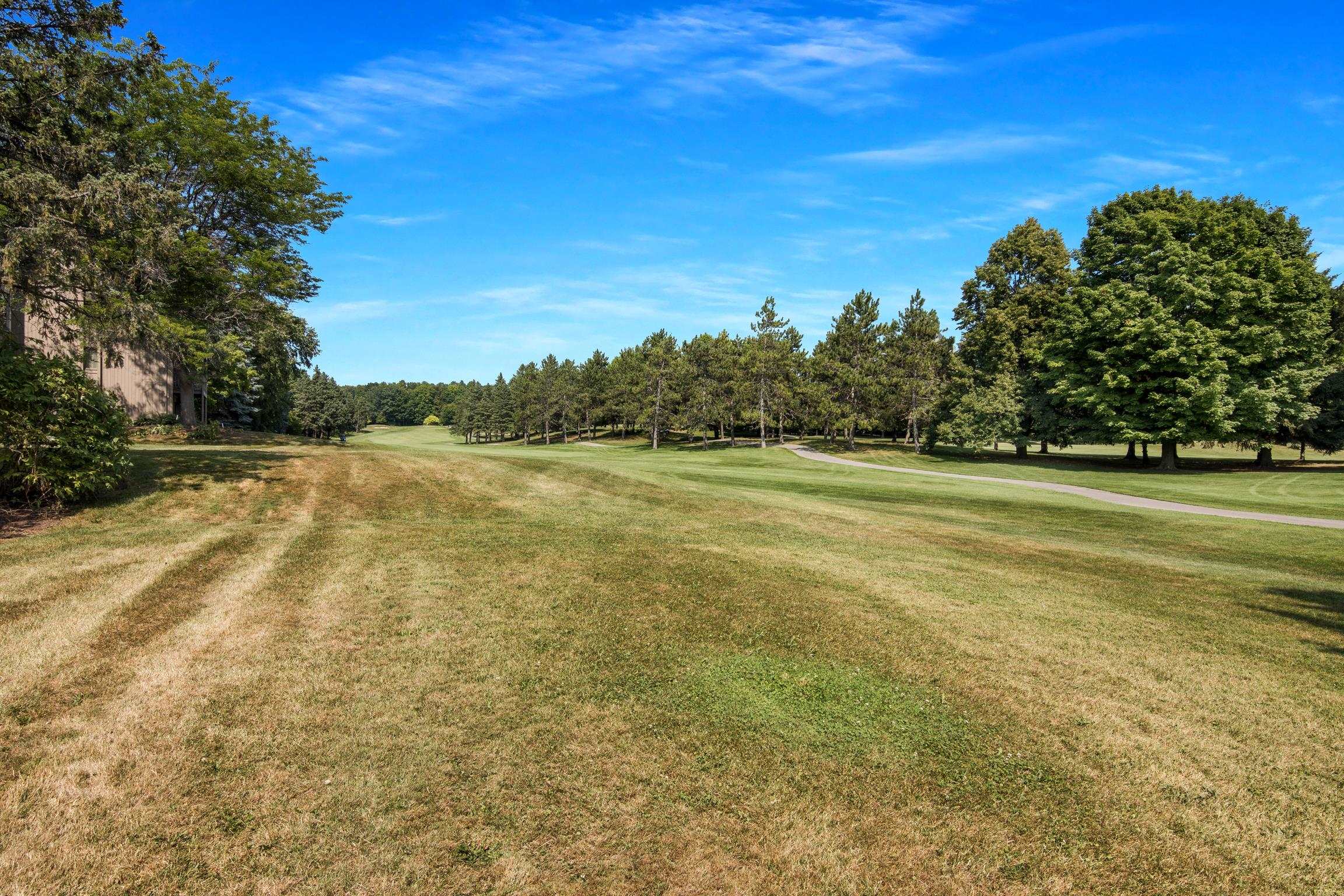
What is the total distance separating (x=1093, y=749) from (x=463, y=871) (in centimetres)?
426

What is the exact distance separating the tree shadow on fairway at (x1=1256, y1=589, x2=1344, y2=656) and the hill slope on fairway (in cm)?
7

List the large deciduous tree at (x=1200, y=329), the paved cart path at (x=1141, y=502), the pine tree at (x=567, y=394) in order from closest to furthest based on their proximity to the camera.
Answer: the paved cart path at (x=1141, y=502)
the large deciduous tree at (x=1200, y=329)
the pine tree at (x=567, y=394)

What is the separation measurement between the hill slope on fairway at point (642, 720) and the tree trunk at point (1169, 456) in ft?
90.3

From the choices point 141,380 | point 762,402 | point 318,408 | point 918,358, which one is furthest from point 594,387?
point 141,380

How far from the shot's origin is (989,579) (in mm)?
8977

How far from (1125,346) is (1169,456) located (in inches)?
267

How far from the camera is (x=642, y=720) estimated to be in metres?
4.65

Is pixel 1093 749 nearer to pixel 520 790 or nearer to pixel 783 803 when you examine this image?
pixel 783 803

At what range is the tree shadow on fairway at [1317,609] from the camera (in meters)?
7.31

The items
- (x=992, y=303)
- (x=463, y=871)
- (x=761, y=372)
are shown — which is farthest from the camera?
(x=761, y=372)

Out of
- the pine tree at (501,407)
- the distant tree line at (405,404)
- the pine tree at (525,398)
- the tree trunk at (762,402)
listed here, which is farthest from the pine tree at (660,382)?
the distant tree line at (405,404)

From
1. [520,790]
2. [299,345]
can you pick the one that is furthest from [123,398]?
[520,790]

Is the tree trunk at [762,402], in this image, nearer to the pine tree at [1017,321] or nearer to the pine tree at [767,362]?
the pine tree at [767,362]

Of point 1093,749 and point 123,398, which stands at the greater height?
point 123,398
